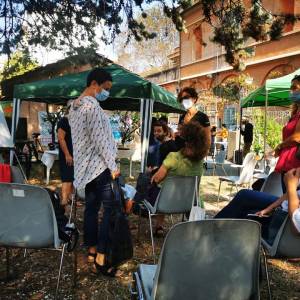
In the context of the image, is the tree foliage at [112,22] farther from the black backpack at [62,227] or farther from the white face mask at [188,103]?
the black backpack at [62,227]

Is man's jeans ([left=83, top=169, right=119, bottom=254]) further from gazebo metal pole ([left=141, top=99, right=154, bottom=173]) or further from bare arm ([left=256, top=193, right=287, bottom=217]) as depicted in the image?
gazebo metal pole ([left=141, top=99, right=154, bottom=173])

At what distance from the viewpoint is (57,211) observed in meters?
2.89

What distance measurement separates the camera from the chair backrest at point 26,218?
254 cm

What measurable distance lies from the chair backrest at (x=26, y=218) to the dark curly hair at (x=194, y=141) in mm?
1624

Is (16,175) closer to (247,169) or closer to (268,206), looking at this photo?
(268,206)

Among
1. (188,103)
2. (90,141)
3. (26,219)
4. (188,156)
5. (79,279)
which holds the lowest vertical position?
(79,279)

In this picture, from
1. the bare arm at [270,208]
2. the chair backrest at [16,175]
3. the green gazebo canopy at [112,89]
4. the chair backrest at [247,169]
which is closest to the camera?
the bare arm at [270,208]

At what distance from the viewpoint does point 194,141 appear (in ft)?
12.3

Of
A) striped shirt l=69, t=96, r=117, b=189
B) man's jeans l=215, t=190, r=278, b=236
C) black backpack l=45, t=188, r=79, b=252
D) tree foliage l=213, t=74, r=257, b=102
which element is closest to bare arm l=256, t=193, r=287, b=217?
man's jeans l=215, t=190, r=278, b=236

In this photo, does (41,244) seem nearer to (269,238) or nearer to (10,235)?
(10,235)

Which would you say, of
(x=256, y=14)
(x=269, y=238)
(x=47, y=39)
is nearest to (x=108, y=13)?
(x=47, y=39)

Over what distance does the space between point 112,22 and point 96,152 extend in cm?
538

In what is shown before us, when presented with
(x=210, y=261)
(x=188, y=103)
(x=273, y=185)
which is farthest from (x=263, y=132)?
(x=210, y=261)

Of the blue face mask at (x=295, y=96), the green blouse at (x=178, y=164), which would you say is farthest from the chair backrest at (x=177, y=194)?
the blue face mask at (x=295, y=96)
